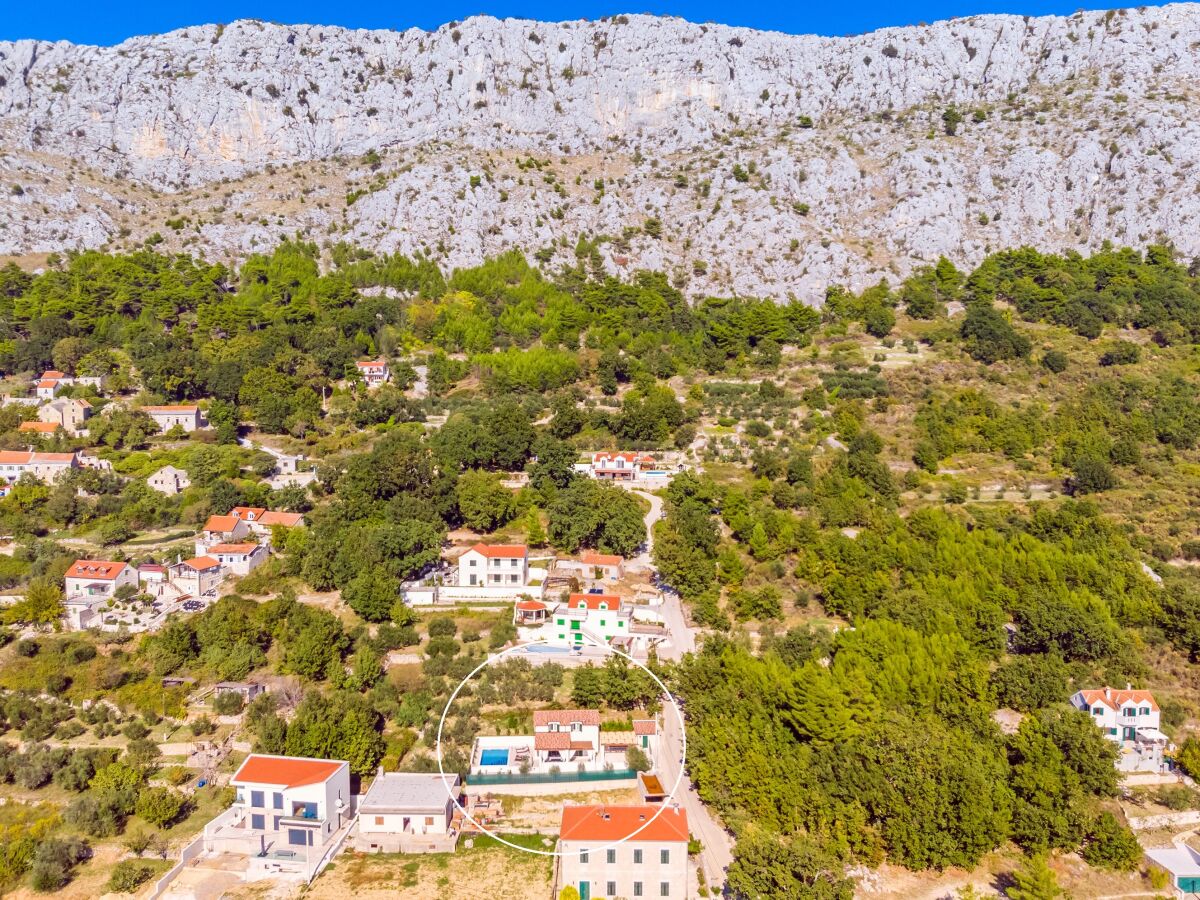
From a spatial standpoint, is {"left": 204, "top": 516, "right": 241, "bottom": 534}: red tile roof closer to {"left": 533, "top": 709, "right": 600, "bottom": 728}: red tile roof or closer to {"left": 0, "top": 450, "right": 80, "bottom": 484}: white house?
{"left": 0, "top": 450, "right": 80, "bottom": 484}: white house

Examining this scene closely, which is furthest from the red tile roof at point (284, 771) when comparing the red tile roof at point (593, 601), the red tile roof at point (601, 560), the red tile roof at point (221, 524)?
the red tile roof at point (221, 524)

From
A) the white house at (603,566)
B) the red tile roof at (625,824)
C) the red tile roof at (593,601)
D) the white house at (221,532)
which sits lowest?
the red tile roof at (625,824)

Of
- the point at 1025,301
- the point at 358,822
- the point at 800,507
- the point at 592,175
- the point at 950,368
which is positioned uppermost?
the point at 592,175

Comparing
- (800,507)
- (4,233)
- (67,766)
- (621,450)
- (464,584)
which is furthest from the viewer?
(4,233)

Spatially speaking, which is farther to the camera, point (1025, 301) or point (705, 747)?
point (1025, 301)

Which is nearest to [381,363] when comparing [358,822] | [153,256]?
[153,256]

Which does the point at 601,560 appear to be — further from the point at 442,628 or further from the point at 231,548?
the point at 231,548

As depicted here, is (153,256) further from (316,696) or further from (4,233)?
(316,696)

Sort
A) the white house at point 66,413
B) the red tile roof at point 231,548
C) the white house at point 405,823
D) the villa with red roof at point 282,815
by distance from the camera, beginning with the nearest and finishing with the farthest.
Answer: the villa with red roof at point 282,815, the white house at point 405,823, the red tile roof at point 231,548, the white house at point 66,413

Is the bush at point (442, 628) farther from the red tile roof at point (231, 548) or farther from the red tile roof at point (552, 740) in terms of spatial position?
the red tile roof at point (231, 548)
